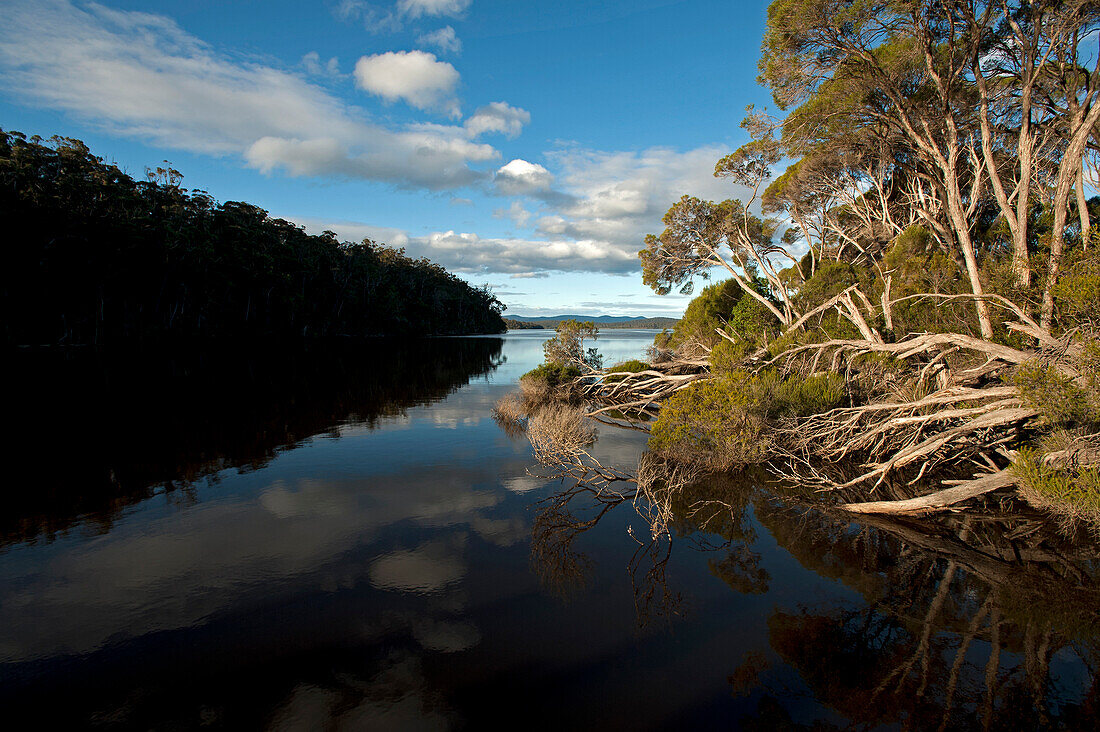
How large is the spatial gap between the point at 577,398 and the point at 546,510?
589 inches

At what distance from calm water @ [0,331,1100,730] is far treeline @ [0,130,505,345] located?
38.4 metres

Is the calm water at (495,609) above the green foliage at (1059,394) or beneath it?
beneath

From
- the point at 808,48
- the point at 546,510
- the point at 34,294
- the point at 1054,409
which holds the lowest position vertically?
the point at 546,510

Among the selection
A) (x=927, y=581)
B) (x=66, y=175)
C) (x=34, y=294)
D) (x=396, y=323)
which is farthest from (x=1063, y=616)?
(x=396, y=323)

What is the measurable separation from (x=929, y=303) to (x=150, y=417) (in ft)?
88.0

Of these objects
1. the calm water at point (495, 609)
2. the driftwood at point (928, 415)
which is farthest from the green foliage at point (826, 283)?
the calm water at point (495, 609)

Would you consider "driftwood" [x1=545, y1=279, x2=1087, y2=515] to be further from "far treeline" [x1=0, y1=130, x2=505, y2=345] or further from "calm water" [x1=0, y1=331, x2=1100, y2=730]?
"far treeline" [x1=0, y1=130, x2=505, y2=345]

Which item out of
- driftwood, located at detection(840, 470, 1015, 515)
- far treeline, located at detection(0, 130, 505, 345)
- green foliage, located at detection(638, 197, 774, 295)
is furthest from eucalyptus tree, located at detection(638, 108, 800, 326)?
far treeline, located at detection(0, 130, 505, 345)

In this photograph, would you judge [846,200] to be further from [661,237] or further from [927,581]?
[927,581]

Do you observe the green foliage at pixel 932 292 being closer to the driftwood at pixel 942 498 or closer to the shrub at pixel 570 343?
the driftwood at pixel 942 498

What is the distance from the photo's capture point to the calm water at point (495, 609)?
5602mm

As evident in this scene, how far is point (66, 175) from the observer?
42500 millimetres

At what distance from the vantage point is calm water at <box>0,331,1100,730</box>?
221 inches

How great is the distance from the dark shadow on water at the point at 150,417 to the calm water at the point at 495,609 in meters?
0.18
